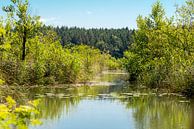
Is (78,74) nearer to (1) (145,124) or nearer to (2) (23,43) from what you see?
(2) (23,43)

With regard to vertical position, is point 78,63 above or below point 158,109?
above

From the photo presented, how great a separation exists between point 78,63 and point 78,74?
0.79 metres

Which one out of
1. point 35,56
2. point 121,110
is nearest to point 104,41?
point 35,56

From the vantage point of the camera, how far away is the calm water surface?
1234cm

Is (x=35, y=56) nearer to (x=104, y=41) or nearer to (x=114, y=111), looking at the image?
(x=114, y=111)

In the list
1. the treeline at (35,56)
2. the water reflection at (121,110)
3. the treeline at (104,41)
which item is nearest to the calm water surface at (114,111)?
the water reflection at (121,110)

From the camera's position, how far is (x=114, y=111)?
15312 mm

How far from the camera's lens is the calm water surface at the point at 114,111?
40.5 feet

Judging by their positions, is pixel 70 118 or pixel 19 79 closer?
A: pixel 70 118

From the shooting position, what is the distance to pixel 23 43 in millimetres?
28141

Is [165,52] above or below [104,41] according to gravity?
below

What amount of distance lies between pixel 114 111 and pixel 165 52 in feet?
40.4

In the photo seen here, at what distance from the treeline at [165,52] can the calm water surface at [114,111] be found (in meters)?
1.91

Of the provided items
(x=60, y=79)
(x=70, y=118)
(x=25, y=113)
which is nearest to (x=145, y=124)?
(x=70, y=118)
